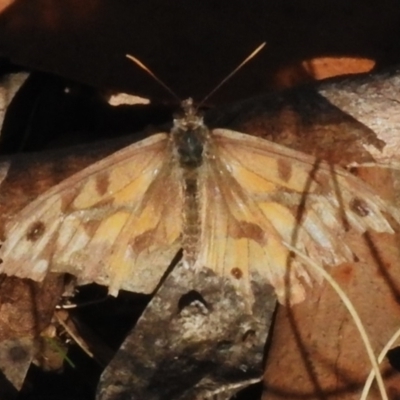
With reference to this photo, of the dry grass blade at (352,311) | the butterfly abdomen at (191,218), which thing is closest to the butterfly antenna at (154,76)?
the butterfly abdomen at (191,218)

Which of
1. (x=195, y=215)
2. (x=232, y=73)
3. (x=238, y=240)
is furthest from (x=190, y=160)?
(x=232, y=73)

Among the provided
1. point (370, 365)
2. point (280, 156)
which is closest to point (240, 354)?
point (370, 365)

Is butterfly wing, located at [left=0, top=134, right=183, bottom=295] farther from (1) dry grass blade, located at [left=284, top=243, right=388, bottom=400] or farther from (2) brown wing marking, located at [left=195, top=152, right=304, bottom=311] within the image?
(1) dry grass blade, located at [left=284, top=243, right=388, bottom=400]

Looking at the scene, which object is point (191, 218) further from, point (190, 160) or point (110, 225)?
point (110, 225)

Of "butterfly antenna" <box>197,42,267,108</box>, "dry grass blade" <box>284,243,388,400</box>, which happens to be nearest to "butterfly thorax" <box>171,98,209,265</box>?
"butterfly antenna" <box>197,42,267,108</box>

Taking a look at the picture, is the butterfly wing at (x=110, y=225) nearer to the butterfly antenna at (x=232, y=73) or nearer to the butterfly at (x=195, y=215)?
the butterfly at (x=195, y=215)

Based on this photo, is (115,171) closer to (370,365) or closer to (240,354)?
(240,354)
